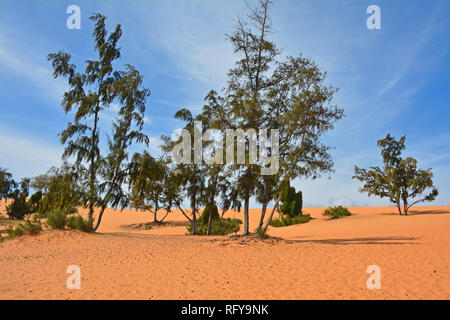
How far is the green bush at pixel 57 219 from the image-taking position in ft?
53.7

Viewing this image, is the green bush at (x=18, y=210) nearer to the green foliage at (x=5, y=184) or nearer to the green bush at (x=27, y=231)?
the green foliage at (x=5, y=184)

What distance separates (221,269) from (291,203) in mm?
24832

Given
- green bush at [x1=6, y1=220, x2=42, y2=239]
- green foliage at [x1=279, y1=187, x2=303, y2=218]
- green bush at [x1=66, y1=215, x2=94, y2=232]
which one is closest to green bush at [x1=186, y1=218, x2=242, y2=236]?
green foliage at [x1=279, y1=187, x2=303, y2=218]

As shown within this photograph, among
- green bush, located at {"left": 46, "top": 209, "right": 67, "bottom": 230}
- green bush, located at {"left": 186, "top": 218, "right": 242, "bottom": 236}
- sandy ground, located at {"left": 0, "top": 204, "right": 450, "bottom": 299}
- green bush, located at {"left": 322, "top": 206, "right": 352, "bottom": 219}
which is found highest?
green bush, located at {"left": 46, "top": 209, "right": 67, "bottom": 230}

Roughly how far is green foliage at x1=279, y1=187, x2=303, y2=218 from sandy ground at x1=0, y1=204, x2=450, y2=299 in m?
18.1

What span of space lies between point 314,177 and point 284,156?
1820 mm

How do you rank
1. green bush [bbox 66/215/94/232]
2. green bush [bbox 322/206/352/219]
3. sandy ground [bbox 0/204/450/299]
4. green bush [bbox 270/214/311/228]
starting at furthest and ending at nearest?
green bush [bbox 322/206/352/219]
green bush [bbox 270/214/311/228]
green bush [bbox 66/215/94/232]
sandy ground [bbox 0/204/450/299]

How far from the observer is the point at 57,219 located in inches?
643

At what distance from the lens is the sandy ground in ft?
23.5

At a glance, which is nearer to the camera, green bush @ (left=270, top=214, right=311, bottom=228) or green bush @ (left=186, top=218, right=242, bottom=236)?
green bush @ (left=186, top=218, right=242, bottom=236)

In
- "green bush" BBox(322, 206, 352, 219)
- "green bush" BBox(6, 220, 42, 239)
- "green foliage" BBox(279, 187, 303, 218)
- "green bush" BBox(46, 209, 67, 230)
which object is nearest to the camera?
"green bush" BBox(6, 220, 42, 239)

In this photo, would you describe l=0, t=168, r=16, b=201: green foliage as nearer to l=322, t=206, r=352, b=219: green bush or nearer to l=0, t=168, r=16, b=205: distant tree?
l=0, t=168, r=16, b=205: distant tree
